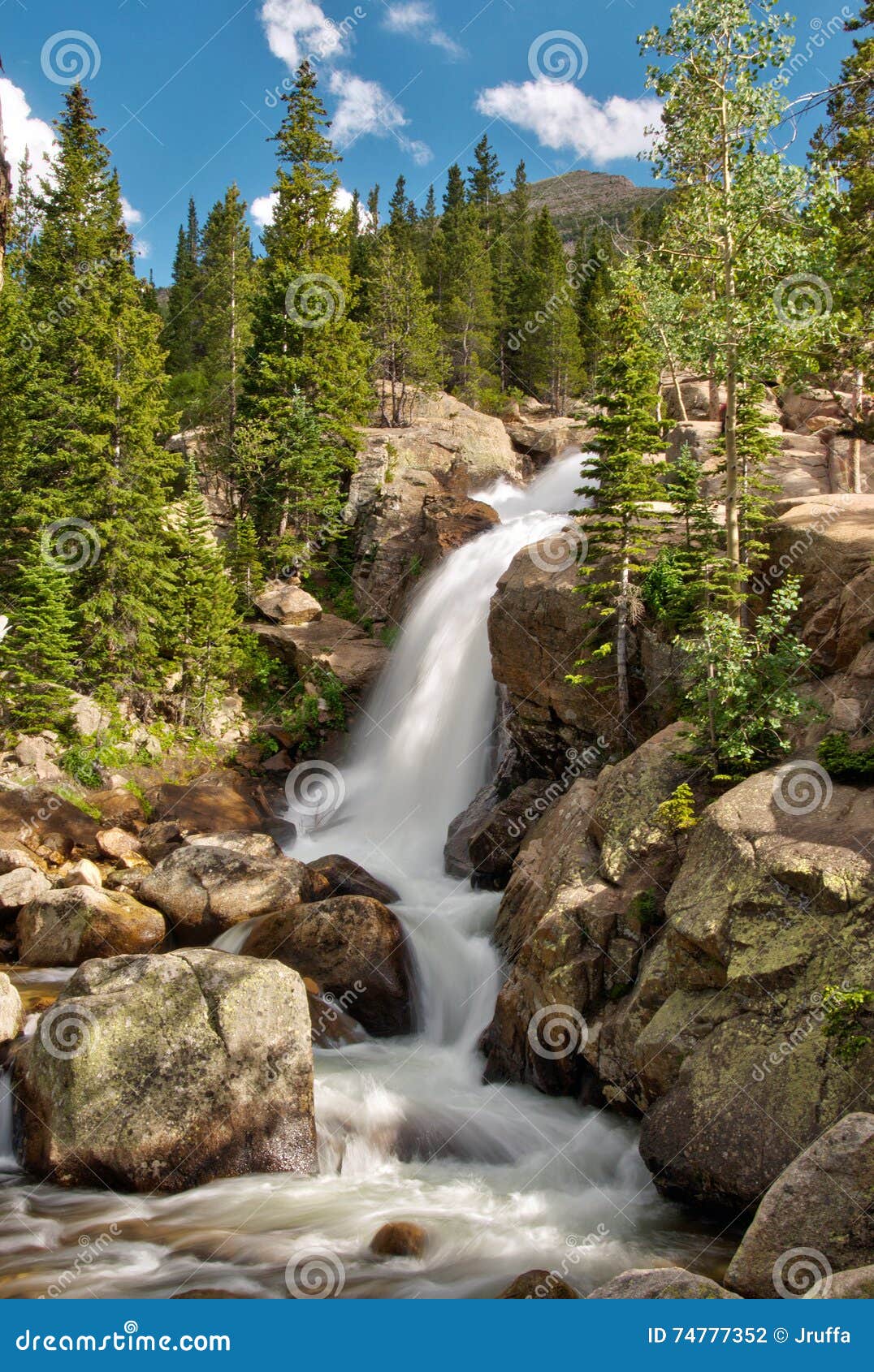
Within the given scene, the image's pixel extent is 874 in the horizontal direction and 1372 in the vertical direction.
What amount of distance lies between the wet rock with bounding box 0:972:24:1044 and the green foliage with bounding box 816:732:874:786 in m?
12.5

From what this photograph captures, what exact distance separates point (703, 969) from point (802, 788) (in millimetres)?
2906

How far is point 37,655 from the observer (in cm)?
2644

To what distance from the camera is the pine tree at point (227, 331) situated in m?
40.1

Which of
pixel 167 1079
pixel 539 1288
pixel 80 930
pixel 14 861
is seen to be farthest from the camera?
pixel 14 861

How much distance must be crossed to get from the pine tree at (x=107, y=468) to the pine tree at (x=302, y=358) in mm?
5435

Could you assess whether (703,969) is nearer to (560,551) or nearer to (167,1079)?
(167,1079)

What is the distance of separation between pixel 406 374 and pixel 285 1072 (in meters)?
40.0

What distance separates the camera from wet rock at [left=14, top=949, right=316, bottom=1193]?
10.7 m

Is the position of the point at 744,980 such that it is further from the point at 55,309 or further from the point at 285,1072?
the point at 55,309

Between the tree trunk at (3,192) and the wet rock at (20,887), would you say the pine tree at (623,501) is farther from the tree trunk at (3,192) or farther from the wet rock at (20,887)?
the tree trunk at (3,192)

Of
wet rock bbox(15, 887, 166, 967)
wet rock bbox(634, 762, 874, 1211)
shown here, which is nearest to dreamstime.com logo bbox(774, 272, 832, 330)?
wet rock bbox(634, 762, 874, 1211)

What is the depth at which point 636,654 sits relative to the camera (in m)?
19.5

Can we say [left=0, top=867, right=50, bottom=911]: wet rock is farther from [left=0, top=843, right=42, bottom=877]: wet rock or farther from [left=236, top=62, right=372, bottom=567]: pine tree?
[left=236, top=62, right=372, bottom=567]: pine tree

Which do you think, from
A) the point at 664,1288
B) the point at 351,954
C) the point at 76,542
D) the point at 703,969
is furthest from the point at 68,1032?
the point at 76,542
